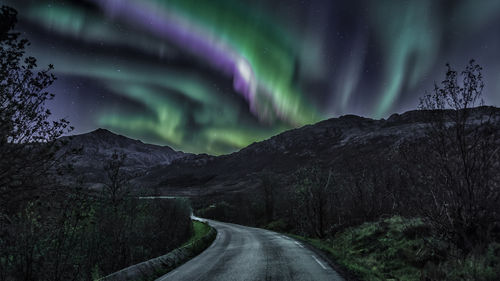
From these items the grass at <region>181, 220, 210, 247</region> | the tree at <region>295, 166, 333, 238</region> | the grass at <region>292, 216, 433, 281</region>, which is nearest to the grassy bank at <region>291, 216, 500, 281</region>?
the grass at <region>292, 216, 433, 281</region>

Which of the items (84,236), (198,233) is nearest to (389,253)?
(84,236)

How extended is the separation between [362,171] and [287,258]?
28.4 meters

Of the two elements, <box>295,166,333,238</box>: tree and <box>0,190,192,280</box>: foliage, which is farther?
<box>295,166,333,238</box>: tree

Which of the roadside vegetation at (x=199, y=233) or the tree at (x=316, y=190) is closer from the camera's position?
the roadside vegetation at (x=199, y=233)

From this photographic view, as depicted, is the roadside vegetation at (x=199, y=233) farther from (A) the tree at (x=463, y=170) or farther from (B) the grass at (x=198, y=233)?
(A) the tree at (x=463, y=170)

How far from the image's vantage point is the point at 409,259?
1138cm

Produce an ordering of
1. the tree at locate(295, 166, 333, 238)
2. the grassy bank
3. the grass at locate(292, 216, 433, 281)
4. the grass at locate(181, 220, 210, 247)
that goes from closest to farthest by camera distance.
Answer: the grassy bank
the grass at locate(292, 216, 433, 281)
the grass at locate(181, 220, 210, 247)
the tree at locate(295, 166, 333, 238)

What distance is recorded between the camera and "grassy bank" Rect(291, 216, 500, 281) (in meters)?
7.93

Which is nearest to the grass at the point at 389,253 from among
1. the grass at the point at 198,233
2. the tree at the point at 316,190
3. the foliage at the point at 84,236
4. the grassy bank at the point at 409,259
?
the grassy bank at the point at 409,259

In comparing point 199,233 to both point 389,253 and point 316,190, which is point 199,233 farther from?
point 389,253

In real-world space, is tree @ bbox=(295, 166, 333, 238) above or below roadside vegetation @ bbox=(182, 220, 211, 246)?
above

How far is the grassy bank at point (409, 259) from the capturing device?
7925 mm

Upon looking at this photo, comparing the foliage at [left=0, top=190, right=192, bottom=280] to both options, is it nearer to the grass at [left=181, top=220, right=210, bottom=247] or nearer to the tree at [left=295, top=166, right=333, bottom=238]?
the grass at [left=181, top=220, right=210, bottom=247]

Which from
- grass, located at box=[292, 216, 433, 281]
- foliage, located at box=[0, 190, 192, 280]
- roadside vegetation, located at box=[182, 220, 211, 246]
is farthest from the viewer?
roadside vegetation, located at box=[182, 220, 211, 246]
